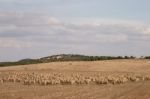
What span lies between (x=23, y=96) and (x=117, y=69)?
161 feet

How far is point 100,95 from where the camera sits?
96.4ft

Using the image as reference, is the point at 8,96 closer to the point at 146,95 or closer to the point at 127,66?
the point at 146,95

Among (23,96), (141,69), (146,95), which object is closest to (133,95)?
(146,95)

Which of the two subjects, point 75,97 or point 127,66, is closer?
point 75,97

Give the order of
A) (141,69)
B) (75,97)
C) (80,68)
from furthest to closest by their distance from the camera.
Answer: (80,68) → (141,69) → (75,97)

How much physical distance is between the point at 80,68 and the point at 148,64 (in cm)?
1175

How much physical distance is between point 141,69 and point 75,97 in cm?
4777

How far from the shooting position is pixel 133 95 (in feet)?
95.7

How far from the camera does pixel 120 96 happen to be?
28.4 m

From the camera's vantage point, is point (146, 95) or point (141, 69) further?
point (141, 69)

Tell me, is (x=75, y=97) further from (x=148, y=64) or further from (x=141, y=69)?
(x=148, y=64)

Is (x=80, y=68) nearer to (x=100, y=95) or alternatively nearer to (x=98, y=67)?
(x=98, y=67)

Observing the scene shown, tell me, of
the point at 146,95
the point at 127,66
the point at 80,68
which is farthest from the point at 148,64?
the point at 146,95

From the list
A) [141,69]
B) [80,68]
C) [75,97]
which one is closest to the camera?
[75,97]
